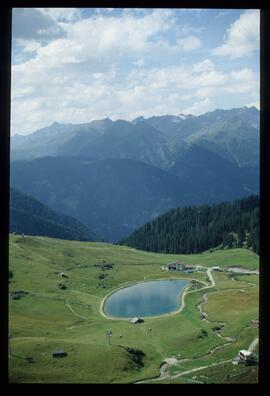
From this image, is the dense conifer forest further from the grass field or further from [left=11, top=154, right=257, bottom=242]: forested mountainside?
[left=11, top=154, right=257, bottom=242]: forested mountainside

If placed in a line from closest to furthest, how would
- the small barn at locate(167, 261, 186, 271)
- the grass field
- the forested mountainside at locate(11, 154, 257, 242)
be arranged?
1. the grass field
2. the small barn at locate(167, 261, 186, 271)
3. the forested mountainside at locate(11, 154, 257, 242)

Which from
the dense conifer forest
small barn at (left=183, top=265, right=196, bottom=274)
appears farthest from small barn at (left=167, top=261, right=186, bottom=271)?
the dense conifer forest

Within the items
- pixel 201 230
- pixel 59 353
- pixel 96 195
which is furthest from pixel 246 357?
pixel 96 195

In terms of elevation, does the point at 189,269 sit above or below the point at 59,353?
above

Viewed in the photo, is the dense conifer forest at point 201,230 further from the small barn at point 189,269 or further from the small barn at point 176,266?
the small barn at point 189,269

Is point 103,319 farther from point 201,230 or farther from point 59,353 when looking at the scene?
point 201,230
